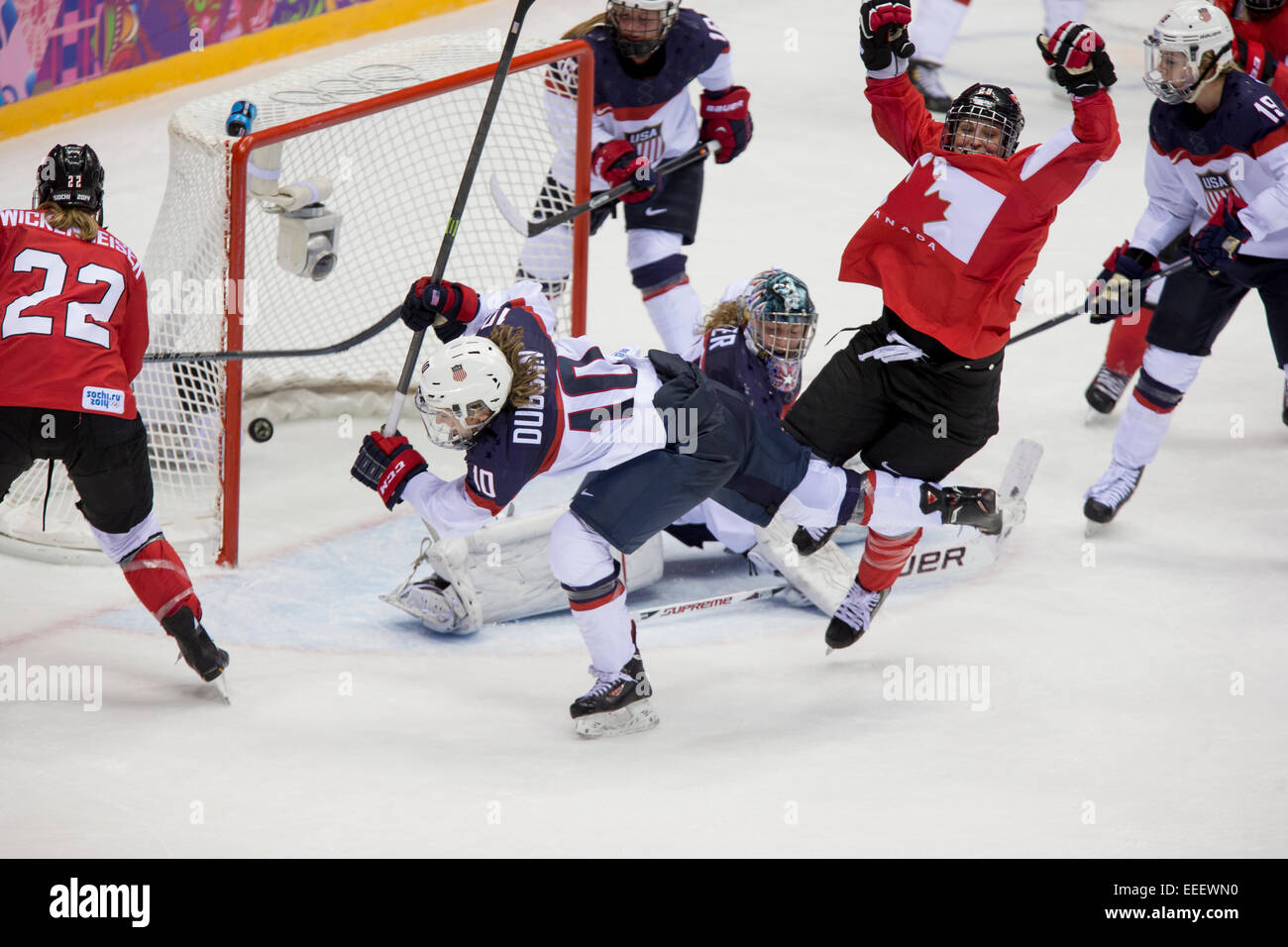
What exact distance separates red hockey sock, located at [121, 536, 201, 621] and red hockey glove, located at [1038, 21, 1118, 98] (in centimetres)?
197

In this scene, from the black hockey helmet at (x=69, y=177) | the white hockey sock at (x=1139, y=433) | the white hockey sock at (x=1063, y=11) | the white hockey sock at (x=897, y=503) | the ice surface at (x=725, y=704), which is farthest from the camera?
the white hockey sock at (x=1063, y=11)

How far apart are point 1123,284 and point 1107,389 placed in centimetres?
89

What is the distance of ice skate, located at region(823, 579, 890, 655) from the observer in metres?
3.58

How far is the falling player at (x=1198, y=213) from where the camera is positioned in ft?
12.2

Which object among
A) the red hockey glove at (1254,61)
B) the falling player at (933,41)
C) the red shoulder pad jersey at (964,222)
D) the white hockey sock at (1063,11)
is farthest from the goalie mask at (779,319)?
the white hockey sock at (1063,11)

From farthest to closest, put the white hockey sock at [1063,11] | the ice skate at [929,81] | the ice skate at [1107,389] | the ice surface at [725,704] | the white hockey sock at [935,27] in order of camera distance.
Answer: the white hockey sock at [1063,11] → the ice skate at [929,81] → the white hockey sock at [935,27] → the ice skate at [1107,389] → the ice surface at [725,704]

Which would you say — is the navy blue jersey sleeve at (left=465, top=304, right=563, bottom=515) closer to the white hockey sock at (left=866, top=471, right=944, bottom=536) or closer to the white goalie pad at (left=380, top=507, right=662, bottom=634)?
the white goalie pad at (left=380, top=507, right=662, bottom=634)

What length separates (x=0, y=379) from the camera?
3.00m

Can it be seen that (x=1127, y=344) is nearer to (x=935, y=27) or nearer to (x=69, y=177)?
(x=935, y=27)

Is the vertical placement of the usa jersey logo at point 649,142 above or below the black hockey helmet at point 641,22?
below

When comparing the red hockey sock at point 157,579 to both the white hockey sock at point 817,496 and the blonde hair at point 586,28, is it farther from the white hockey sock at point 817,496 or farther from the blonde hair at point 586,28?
the blonde hair at point 586,28

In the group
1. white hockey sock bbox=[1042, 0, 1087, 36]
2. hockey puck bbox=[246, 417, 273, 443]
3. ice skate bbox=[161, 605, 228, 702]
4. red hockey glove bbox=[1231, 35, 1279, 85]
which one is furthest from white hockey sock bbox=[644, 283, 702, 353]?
white hockey sock bbox=[1042, 0, 1087, 36]

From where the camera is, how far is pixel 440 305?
3.26 metres
